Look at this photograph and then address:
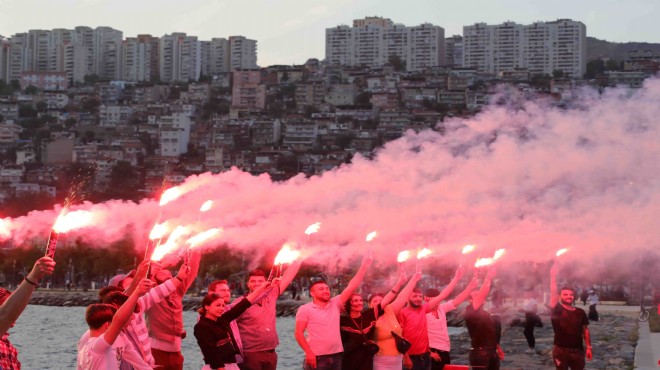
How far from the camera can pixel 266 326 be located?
36.9 feet

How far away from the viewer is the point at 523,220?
18641 millimetres

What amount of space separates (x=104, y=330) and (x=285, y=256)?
3.17 meters

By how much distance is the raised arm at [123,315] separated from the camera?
7844mm

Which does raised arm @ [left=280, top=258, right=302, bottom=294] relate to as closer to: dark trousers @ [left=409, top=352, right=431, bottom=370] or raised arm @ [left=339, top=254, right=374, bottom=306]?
raised arm @ [left=339, top=254, right=374, bottom=306]

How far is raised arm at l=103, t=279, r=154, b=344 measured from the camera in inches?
309

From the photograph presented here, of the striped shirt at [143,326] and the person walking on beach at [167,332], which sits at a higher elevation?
the striped shirt at [143,326]

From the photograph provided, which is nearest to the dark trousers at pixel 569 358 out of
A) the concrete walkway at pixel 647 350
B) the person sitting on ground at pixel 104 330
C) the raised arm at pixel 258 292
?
the raised arm at pixel 258 292

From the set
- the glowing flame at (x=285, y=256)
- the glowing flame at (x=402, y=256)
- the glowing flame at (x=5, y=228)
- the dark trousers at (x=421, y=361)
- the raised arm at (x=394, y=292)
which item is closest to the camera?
the glowing flame at (x=285, y=256)

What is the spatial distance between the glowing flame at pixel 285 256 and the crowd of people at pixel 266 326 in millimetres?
134

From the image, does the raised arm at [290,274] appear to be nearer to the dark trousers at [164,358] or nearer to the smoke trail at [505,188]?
the dark trousers at [164,358]

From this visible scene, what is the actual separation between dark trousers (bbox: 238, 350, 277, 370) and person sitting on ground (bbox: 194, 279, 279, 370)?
34.6 inches

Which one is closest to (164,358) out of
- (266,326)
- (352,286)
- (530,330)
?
(266,326)

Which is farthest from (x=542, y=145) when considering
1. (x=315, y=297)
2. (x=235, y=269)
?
(x=235, y=269)

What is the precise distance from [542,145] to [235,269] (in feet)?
180
